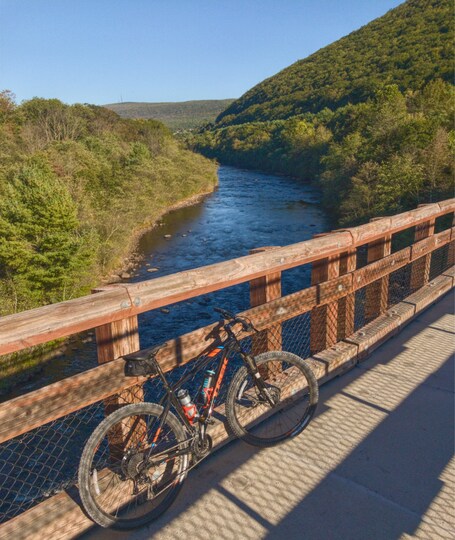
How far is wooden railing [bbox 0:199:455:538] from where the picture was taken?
2.05 m

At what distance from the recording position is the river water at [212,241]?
54.7ft

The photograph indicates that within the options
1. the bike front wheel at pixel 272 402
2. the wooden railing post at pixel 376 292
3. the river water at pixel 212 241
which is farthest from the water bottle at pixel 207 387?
the river water at pixel 212 241

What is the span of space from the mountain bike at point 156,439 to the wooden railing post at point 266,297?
392 mm

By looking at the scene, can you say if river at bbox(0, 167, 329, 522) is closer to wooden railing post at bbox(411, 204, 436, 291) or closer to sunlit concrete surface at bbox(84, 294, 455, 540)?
sunlit concrete surface at bbox(84, 294, 455, 540)

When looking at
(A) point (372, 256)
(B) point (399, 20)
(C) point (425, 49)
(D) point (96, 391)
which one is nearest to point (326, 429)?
(D) point (96, 391)

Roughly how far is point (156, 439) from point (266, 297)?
54.7 inches

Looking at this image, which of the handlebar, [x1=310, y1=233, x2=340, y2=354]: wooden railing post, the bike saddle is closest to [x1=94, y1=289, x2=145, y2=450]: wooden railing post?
the bike saddle

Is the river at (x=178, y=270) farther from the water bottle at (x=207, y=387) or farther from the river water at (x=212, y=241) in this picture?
the water bottle at (x=207, y=387)

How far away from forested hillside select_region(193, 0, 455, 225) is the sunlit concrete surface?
27.4m

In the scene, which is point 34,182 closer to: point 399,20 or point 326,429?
point 326,429

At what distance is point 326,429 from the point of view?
3.17 meters

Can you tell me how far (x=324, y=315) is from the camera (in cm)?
411

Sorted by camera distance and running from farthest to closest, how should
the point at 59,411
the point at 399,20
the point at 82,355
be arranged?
1. the point at 399,20
2. the point at 82,355
3. the point at 59,411

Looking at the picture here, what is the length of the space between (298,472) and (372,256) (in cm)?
276
